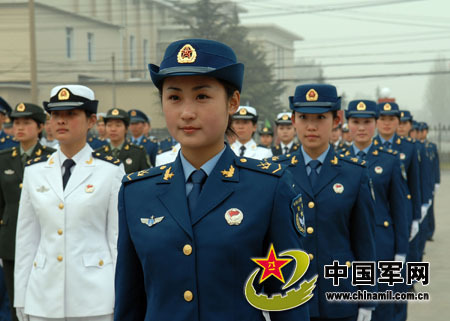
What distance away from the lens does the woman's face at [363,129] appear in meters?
6.91

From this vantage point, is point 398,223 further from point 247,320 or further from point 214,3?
point 214,3

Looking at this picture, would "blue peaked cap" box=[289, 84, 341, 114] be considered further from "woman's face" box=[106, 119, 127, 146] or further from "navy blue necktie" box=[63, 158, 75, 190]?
"woman's face" box=[106, 119, 127, 146]

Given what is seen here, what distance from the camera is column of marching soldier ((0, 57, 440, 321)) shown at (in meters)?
4.36

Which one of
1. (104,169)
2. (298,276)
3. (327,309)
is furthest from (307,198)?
(298,276)

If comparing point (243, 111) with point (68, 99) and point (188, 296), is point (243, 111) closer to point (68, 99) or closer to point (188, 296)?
point (68, 99)

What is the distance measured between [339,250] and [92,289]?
67.8 inches

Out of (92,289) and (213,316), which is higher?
(213,316)

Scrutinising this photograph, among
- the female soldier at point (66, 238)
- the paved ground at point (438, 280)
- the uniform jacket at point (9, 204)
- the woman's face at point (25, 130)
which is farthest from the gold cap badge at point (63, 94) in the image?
the paved ground at point (438, 280)

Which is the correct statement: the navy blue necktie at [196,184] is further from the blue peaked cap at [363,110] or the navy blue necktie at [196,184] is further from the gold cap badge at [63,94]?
the blue peaked cap at [363,110]

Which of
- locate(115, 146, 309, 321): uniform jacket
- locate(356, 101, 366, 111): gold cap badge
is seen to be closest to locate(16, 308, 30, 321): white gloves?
locate(115, 146, 309, 321): uniform jacket

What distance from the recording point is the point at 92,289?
436 centimetres

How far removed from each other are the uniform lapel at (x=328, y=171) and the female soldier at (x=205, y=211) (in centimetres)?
194

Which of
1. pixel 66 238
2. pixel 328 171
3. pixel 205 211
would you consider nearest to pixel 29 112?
pixel 66 238

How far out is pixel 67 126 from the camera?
179 inches
